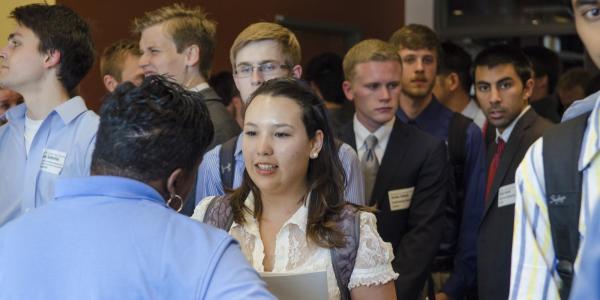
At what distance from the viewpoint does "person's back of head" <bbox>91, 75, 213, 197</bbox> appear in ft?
6.51

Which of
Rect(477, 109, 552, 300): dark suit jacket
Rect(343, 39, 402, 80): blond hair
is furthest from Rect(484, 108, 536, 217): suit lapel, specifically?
Rect(343, 39, 402, 80): blond hair

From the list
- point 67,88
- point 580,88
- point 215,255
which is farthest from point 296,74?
point 580,88

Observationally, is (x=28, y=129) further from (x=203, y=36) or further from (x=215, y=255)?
(x=215, y=255)

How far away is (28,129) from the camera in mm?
3539

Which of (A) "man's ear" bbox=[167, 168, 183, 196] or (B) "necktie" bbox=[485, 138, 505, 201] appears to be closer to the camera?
(A) "man's ear" bbox=[167, 168, 183, 196]

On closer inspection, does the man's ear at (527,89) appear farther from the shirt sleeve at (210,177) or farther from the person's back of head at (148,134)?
the person's back of head at (148,134)

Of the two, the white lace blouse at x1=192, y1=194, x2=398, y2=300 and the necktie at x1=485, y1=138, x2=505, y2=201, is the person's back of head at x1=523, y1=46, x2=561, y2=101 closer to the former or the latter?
the necktie at x1=485, y1=138, x2=505, y2=201

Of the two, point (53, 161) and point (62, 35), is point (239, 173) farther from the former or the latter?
point (62, 35)

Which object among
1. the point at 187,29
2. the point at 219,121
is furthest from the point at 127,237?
the point at 187,29

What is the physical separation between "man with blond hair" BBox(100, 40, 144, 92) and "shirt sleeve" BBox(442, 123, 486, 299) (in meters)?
1.82

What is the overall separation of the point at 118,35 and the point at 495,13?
4263mm

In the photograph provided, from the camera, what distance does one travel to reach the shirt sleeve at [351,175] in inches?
134

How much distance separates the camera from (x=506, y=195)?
162 inches

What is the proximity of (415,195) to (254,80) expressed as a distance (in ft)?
3.09
